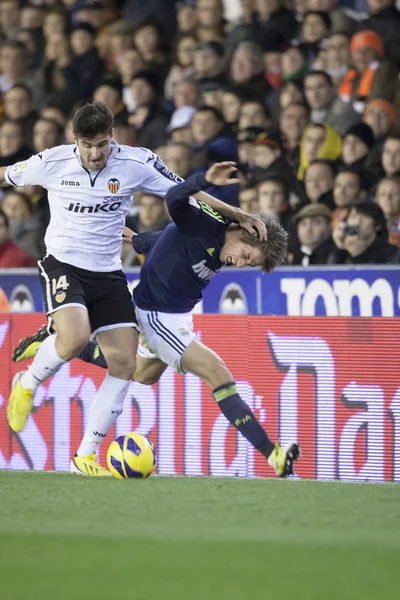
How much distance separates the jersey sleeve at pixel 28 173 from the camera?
776 cm

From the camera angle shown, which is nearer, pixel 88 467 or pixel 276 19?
pixel 88 467

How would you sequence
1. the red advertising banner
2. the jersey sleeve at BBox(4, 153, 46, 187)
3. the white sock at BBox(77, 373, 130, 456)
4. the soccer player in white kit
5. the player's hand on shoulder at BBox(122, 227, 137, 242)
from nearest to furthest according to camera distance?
the soccer player in white kit → the jersey sleeve at BBox(4, 153, 46, 187) → the white sock at BBox(77, 373, 130, 456) → the player's hand on shoulder at BBox(122, 227, 137, 242) → the red advertising banner

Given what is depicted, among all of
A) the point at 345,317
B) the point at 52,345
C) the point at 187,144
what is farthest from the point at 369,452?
the point at 187,144

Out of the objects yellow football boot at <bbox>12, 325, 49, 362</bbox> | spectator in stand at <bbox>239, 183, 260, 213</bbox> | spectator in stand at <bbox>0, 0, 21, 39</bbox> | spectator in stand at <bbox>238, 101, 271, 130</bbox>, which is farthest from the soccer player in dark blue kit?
spectator in stand at <bbox>0, 0, 21, 39</bbox>

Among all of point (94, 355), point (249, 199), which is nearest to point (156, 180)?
point (94, 355)

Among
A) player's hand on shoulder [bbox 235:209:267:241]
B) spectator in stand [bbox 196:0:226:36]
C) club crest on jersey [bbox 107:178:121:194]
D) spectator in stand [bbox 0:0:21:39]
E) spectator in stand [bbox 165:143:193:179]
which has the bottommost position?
→ player's hand on shoulder [bbox 235:209:267:241]

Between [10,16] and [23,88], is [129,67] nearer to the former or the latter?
[23,88]

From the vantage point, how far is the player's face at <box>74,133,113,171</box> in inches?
294

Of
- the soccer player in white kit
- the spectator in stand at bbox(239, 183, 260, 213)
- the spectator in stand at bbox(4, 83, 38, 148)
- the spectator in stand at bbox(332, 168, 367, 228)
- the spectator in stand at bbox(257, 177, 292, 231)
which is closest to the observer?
the soccer player in white kit

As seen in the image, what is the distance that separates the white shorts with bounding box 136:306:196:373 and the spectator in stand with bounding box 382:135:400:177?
346cm

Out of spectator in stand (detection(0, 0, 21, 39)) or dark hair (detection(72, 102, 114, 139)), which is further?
spectator in stand (detection(0, 0, 21, 39))

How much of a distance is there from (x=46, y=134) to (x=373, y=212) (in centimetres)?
479

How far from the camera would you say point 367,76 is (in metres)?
11.7

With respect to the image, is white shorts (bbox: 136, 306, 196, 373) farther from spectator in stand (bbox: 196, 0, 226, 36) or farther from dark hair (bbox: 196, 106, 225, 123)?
spectator in stand (bbox: 196, 0, 226, 36)
